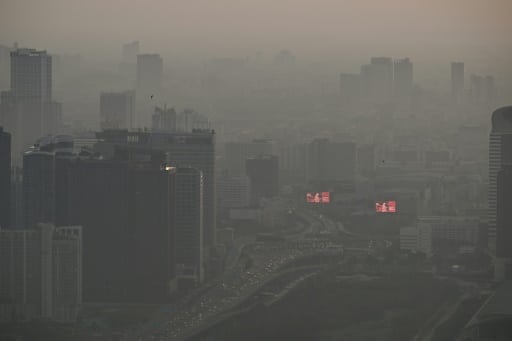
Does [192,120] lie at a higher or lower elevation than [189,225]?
higher

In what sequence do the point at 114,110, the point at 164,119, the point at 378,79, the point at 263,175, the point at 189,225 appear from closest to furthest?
1. the point at 189,225
2. the point at 114,110
3. the point at 164,119
4. the point at 378,79
5. the point at 263,175

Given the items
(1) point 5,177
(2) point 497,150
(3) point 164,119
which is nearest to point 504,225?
(2) point 497,150

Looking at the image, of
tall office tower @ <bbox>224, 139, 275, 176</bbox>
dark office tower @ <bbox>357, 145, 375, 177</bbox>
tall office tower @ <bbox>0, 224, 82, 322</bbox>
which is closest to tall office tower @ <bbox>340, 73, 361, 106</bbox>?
dark office tower @ <bbox>357, 145, 375, 177</bbox>

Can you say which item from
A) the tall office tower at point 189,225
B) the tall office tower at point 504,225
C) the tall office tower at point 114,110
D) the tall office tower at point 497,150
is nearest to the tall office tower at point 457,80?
the tall office tower at point 497,150

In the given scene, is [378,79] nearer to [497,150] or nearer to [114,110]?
[497,150]

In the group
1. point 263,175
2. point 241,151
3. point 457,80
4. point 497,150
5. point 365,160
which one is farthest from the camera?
point 365,160

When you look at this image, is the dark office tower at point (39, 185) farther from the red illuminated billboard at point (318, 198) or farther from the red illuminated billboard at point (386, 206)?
the red illuminated billboard at point (318, 198)

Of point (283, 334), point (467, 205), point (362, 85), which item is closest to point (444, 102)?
point (362, 85)

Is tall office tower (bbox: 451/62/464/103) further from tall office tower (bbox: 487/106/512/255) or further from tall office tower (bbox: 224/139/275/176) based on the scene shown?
tall office tower (bbox: 224/139/275/176)
